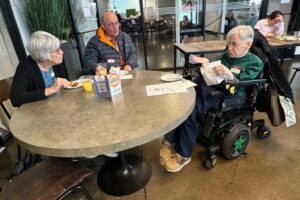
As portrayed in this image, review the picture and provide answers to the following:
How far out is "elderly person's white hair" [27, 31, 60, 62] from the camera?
1380 millimetres

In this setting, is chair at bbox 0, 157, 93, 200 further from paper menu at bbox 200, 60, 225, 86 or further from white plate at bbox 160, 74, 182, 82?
paper menu at bbox 200, 60, 225, 86

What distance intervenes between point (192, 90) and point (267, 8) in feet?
13.5

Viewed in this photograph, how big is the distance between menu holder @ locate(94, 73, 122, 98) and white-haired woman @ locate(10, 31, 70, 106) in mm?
338

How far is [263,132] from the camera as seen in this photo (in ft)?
6.73

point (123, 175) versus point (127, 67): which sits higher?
point (127, 67)

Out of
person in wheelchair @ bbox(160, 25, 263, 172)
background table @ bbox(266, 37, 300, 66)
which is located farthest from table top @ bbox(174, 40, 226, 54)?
person in wheelchair @ bbox(160, 25, 263, 172)

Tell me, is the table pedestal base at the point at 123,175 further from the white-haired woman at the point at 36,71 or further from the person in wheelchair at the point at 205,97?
the white-haired woman at the point at 36,71

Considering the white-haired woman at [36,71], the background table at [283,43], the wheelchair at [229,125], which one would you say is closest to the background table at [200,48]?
the background table at [283,43]

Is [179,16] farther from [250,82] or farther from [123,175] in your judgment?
[123,175]

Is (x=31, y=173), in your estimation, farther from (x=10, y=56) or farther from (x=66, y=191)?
(x=10, y=56)

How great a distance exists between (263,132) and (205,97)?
895 mm

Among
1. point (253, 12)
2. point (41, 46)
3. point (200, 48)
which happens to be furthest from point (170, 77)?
point (253, 12)

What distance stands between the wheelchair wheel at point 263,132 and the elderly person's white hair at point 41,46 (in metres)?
2.06

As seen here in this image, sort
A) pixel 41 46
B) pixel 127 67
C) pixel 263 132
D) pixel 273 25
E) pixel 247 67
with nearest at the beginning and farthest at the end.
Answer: pixel 41 46, pixel 247 67, pixel 263 132, pixel 127 67, pixel 273 25
